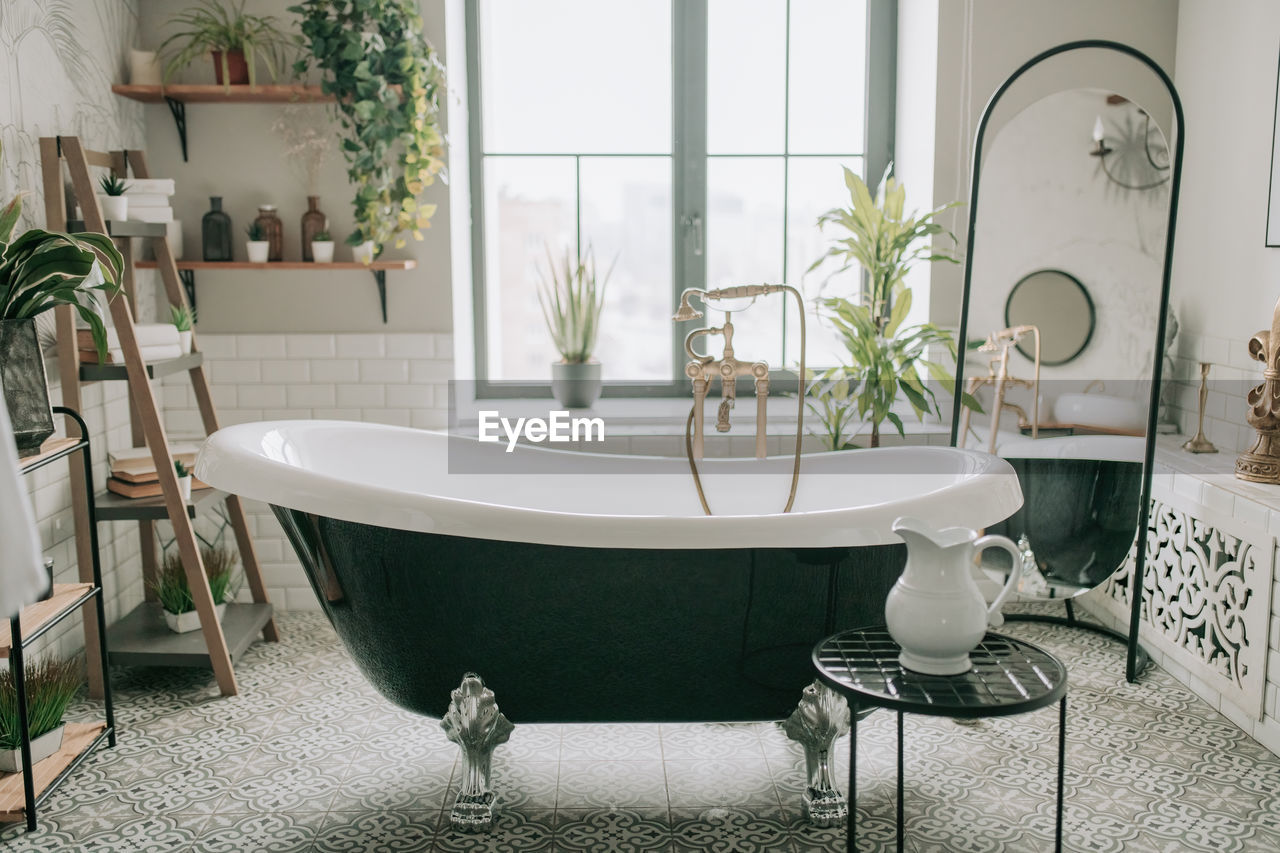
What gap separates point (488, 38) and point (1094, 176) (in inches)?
87.3

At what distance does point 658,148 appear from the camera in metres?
4.17

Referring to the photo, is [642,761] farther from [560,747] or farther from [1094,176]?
[1094,176]

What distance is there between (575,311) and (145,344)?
4.71ft

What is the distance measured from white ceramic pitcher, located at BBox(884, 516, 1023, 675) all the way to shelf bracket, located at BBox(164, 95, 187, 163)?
2.92m

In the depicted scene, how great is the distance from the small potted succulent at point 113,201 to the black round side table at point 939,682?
91.2 inches

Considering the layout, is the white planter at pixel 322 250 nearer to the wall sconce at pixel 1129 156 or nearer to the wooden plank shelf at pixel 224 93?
the wooden plank shelf at pixel 224 93

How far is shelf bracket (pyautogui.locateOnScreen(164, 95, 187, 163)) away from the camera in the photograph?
11.9ft

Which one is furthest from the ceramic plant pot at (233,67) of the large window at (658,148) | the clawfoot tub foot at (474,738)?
the clawfoot tub foot at (474,738)

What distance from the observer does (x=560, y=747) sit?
2.86 m

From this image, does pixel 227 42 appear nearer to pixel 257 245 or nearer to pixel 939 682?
pixel 257 245

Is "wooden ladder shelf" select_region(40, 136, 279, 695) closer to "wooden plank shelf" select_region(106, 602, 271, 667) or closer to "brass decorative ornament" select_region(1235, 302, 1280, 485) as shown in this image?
"wooden plank shelf" select_region(106, 602, 271, 667)

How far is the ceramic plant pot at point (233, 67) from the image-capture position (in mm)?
3531


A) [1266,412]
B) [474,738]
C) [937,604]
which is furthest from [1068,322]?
[474,738]

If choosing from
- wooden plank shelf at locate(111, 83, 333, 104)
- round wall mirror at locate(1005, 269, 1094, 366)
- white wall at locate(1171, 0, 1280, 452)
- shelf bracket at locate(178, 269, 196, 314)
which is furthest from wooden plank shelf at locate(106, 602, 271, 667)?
white wall at locate(1171, 0, 1280, 452)
